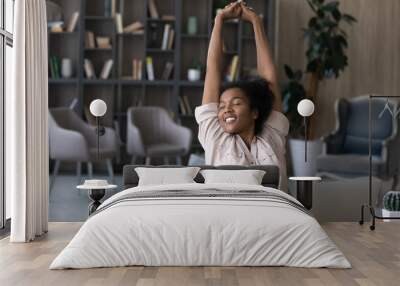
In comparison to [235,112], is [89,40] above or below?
above

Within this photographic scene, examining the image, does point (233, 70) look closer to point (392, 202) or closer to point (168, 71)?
point (168, 71)

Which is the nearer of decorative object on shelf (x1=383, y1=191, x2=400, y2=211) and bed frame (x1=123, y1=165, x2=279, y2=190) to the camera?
bed frame (x1=123, y1=165, x2=279, y2=190)

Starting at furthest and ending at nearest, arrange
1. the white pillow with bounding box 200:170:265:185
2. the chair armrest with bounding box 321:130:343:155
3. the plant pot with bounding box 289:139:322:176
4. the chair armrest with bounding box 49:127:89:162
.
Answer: the plant pot with bounding box 289:139:322:176 → the chair armrest with bounding box 321:130:343:155 → the chair armrest with bounding box 49:127:89:162 → the white pillow with bounding box 200:170:265:185

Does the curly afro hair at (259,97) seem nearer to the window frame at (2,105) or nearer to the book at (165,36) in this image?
the window frame at (2,105)

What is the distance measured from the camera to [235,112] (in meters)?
5.54

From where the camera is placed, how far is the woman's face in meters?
5.52

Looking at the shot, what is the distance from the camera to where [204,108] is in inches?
220

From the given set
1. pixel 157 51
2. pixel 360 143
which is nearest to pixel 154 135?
pixel 157 51

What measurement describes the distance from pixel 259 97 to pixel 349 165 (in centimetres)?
245

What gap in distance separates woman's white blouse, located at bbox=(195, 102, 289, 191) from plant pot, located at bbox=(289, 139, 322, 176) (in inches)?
107

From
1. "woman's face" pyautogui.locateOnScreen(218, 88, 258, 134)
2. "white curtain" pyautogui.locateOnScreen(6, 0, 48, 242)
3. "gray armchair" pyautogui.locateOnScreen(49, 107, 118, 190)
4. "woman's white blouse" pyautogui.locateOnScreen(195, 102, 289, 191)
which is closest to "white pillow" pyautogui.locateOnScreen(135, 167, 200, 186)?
"woman's white blouse" pyautogui.locateOnScreen(195, 102, 289, 191)

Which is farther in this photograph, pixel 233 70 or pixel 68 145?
pixel 233 70

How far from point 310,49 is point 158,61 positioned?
85.0 inches

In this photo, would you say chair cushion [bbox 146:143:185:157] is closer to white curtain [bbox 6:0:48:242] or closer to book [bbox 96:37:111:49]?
book [bbox 96:37:111:49]
